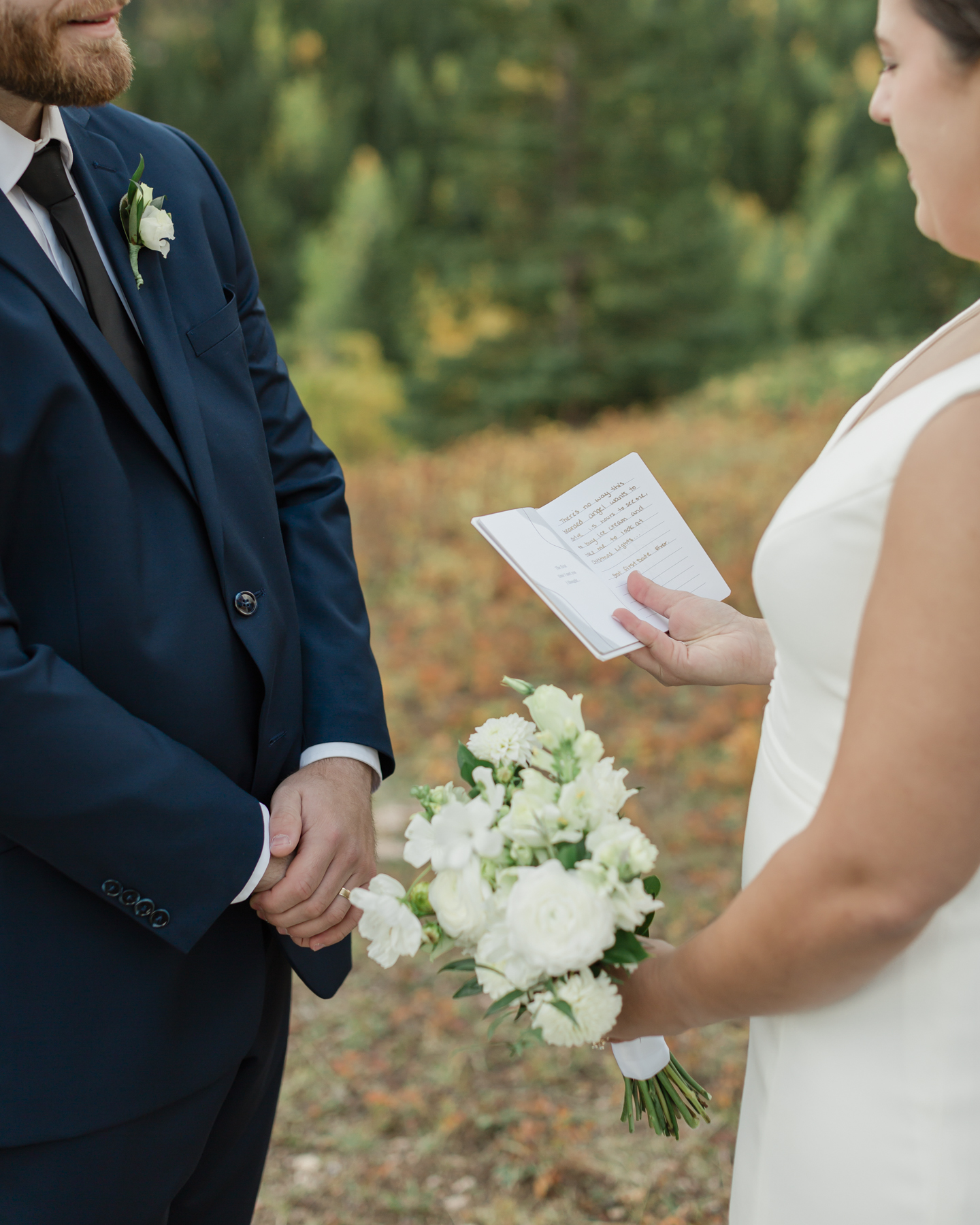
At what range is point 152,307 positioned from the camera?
175 centimetres

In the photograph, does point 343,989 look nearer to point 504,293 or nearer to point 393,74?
point 504,293

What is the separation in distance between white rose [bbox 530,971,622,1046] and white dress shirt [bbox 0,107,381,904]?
1.91 feet

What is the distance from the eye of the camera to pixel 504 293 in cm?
1859

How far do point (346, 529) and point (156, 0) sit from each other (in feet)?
132

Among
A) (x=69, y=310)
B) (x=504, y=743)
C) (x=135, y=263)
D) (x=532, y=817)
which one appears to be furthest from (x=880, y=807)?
(x=135, y=263)

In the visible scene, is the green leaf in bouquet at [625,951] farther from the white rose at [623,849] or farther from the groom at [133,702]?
the groom at [133,702]

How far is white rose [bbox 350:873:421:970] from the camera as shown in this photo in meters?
1.35

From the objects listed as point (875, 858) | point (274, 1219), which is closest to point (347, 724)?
point (875, 858)

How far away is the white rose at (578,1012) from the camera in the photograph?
4.12 feet

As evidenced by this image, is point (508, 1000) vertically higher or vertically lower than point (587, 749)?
lower

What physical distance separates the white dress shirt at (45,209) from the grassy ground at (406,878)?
156 centimetres

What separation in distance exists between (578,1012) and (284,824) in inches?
26.3

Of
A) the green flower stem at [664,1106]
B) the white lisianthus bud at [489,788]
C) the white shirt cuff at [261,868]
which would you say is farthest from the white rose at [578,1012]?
the white shirt cuff at [261,868]

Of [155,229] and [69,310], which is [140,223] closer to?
[155,229]
